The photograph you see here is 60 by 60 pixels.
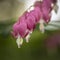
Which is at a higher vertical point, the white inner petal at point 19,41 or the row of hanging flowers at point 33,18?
the row of hanging flowers at point 33,18

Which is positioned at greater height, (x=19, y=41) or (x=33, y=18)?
(x=33, y=18)

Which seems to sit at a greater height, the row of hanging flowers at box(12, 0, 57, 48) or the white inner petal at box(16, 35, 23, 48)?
the row of hanging flowers at box(12, 0, 57, 48)

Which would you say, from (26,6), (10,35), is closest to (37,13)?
(26,6)

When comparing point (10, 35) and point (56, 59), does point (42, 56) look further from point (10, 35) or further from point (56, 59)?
point (10, 35)

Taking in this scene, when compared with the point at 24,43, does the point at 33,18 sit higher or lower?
higher
